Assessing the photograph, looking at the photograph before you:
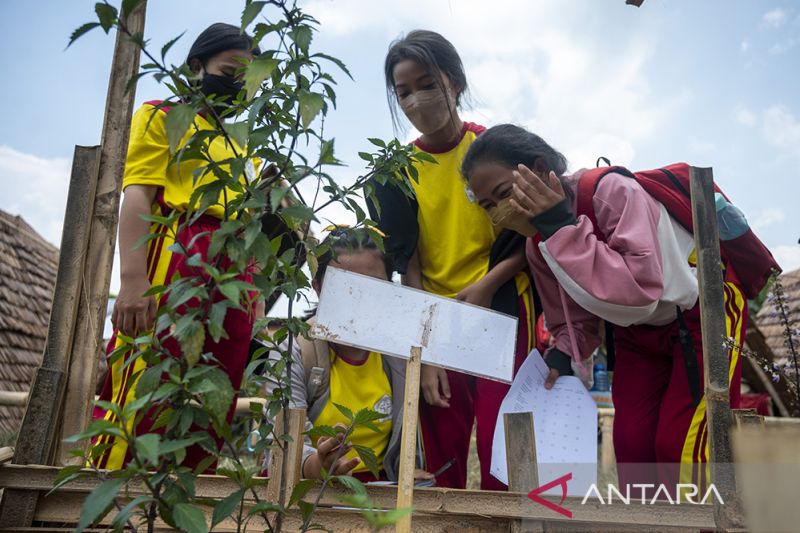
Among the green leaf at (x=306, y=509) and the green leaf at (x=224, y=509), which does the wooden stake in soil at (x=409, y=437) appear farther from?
the green leaf at (x=224, y=509)

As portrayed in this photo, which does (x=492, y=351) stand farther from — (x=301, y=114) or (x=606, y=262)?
(x=301, y=114)

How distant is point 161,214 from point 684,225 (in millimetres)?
1678

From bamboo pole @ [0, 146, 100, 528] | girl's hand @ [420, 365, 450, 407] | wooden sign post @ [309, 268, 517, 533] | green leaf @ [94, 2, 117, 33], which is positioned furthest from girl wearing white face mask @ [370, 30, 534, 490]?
green leaf @ [94, 2, 117, 33]

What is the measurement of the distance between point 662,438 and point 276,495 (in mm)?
1297

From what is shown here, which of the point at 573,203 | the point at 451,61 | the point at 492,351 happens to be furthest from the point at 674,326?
the point at 451,61

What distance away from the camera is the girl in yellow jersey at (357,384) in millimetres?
2385

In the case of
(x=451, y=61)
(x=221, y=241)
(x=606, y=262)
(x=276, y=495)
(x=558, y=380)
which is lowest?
(x=276, y=495)

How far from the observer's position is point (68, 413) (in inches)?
70.2

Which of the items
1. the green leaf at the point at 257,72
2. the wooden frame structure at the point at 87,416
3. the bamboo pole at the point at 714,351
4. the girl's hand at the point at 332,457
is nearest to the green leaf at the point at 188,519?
the wooden frame structure at the point at 87,416

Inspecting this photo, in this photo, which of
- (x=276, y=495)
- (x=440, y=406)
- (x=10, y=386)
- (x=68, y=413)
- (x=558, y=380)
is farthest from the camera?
(x=10, y=386)

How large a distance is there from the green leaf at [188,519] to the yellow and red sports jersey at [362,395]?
1288mm

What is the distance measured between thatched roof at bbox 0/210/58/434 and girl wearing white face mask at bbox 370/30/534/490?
3.76 metres

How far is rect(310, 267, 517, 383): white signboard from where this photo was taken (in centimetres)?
158

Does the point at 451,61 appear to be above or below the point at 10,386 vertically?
above
